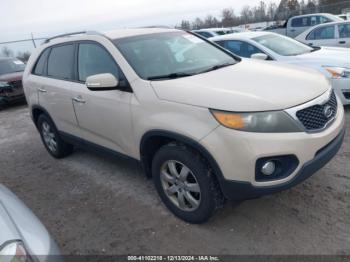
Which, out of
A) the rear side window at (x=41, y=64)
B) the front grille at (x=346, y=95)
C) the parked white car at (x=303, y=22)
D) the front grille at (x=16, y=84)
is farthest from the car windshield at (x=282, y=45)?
the parked white car at (x=303, y=22)

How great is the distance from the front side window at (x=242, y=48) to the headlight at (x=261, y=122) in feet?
14.3

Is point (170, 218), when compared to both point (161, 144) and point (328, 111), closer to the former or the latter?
point (161, 144)

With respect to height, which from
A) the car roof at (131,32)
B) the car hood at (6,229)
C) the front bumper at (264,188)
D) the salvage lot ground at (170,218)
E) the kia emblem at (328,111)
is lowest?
the salvage lot ground at (170,218)

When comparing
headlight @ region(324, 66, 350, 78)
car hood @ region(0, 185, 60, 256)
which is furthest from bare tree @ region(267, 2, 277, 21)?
car hood @ region(0, 185, 60, 256)

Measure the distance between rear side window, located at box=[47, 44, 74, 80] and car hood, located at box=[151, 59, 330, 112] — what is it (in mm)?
1621

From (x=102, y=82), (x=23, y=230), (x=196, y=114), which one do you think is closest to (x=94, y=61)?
(x=102, y=82)

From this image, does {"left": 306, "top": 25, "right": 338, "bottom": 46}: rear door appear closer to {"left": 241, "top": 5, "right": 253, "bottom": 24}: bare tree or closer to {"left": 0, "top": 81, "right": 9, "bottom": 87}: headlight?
{"left": 0, "top": 81, "right": 9, "bottom": 87}: headlight

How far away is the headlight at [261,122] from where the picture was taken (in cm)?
247

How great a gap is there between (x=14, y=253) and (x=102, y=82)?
1789 millimetres

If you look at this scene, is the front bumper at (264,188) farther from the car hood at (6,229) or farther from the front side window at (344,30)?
the front side window at (344,30)

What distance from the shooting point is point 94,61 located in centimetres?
374

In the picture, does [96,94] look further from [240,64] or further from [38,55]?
[38,55]

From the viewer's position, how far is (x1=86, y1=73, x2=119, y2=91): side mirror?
10.3 feet

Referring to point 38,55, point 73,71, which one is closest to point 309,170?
point 73,71
